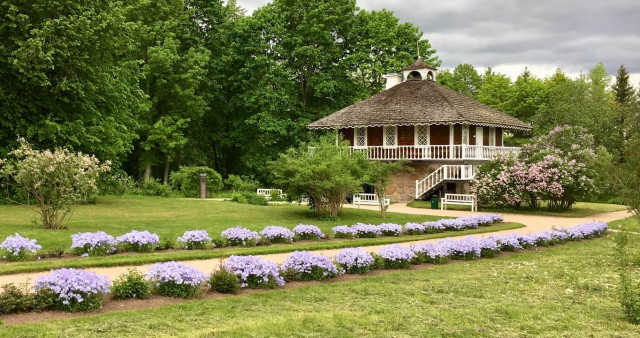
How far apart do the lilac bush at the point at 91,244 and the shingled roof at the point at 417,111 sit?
21.9m

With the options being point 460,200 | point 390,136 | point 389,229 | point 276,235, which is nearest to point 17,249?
point 276,235

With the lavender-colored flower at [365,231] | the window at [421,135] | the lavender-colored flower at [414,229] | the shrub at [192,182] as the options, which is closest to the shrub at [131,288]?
the lavender-colored flower at [365,231]

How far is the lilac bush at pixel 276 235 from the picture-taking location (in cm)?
1430

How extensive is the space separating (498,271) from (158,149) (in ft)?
107

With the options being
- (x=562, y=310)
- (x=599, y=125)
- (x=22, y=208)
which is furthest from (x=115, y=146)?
(x=599, y=125)

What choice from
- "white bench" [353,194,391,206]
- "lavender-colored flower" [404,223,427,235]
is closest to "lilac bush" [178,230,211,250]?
"lavender-colored flower" [404,223,427,235]

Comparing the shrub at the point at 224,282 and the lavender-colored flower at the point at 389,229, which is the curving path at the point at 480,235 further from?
the lavender-colored flower at the point at 389,229

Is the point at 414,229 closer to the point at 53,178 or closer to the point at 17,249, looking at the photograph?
the point at 53,178

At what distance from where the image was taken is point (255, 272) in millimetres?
9328

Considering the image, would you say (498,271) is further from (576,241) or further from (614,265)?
(576,241)

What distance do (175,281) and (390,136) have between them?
28.1 m

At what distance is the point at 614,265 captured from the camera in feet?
41.3

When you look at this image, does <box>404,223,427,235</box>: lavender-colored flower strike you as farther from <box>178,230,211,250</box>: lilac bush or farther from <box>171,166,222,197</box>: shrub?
<box>171,166,222,197</box>: shrub

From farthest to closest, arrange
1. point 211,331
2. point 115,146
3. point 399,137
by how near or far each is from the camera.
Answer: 1. point 399,137
2. point 115,146
3. point 211,331
